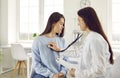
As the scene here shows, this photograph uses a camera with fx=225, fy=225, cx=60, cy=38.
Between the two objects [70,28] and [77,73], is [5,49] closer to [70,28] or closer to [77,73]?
[70,28]

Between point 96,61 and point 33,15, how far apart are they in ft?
17.0

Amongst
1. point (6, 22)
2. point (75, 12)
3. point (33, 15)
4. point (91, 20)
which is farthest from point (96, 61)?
point (33, 15)

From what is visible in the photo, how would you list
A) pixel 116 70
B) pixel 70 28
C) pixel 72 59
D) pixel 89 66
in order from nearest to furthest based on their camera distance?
pixel 89 66, pixel 116 70, pixel 72 59, pixel 70 28

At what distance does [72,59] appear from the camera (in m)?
2.30

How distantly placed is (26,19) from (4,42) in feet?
3.06

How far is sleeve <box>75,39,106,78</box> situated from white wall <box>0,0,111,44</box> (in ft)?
13.5

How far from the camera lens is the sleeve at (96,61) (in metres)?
1.49

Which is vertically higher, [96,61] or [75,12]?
[75,12]

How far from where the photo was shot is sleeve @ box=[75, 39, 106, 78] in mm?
1490

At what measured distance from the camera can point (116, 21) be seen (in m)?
5.71

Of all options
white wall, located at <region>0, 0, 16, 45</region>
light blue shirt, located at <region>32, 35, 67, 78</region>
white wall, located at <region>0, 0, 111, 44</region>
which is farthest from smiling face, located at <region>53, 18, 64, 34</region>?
white wall, located at <region>0, 0, 16, 45</region>

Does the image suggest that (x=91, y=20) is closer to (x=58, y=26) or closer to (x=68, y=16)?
(x=58, y=26)

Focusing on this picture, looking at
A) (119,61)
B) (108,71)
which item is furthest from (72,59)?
(108,71)

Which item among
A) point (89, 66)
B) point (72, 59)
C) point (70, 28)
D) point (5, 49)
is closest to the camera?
point (89, 66)
